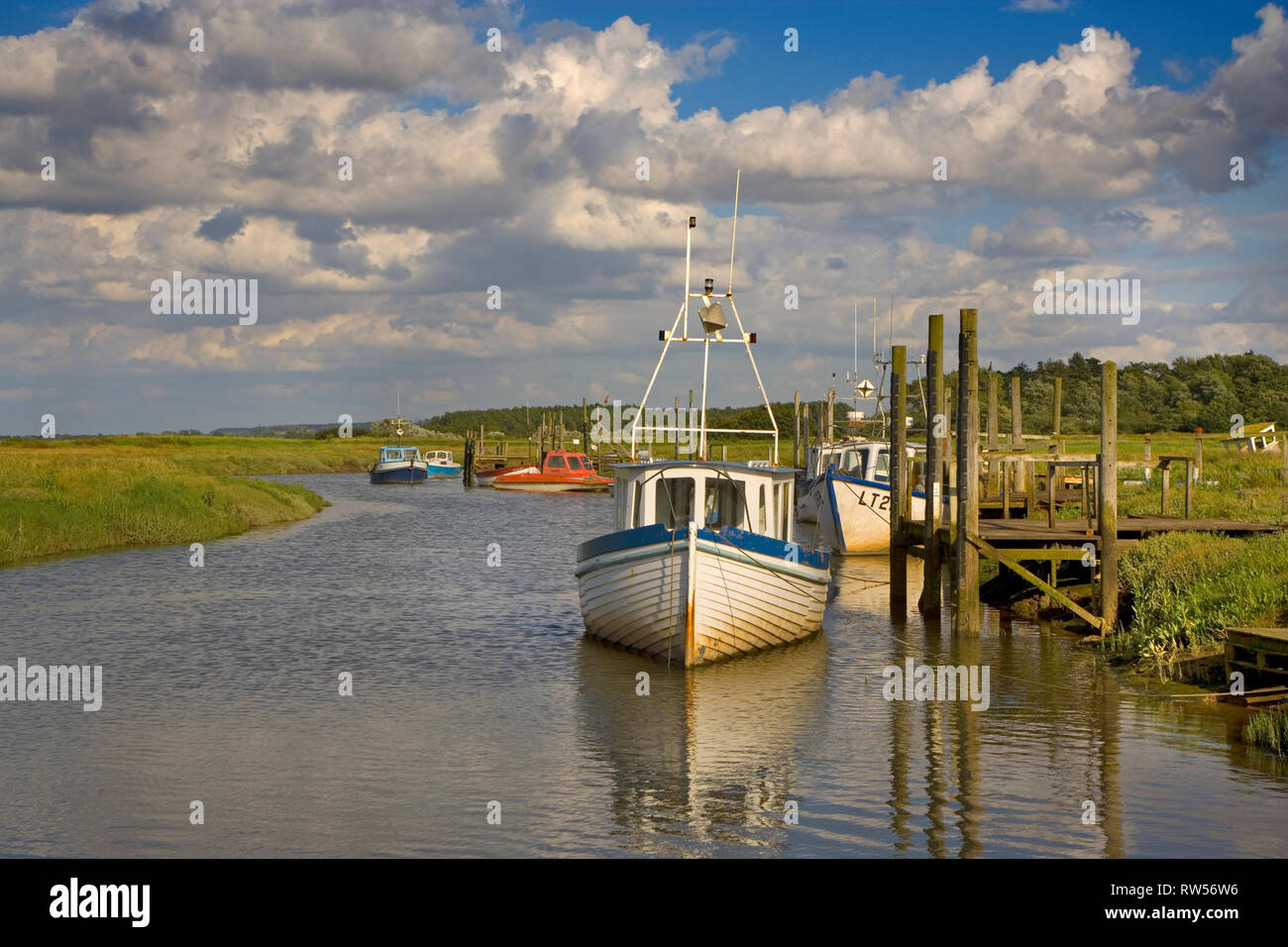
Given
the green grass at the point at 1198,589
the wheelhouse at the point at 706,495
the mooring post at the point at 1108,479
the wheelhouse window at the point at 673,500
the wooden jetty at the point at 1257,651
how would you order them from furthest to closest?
the wheelhouse window at the point at 673,500 → the wheelhouse at the point at 706,495 → the mooring post at the point at 1108,479 → the green grass at the point at 1198,589 → the wooden jetty at the point at 1257,651

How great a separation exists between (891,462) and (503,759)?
510 inches

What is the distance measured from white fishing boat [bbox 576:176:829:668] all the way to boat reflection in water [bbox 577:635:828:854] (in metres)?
0.47

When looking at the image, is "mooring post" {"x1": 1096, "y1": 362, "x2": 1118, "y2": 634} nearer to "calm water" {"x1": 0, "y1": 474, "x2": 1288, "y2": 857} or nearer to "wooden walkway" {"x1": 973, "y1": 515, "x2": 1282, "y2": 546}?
"wooden walkway" {"x1": 973, "y1": 515, "x2": 1282, "y2": 546}

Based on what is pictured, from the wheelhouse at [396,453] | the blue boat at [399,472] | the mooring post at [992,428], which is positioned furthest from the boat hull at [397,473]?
the mooring post at [992,428]

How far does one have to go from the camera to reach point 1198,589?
17.6 meters

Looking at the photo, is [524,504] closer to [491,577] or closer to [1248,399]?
[491,577]

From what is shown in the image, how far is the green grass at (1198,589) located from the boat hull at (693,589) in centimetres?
505

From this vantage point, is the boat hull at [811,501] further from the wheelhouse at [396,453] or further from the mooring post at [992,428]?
the wheelhouse at [396,453]

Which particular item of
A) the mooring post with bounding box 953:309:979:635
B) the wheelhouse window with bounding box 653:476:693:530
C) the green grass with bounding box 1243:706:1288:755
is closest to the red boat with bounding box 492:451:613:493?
the wheelhouse window with bounding box 653:476:693:530

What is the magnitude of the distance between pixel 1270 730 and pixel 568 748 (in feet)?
24.5

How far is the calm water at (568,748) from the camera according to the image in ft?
35.0

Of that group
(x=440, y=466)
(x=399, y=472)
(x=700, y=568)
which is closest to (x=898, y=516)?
(x=700, y=568)

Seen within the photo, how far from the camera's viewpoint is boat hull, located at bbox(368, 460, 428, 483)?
81000 millimetres
